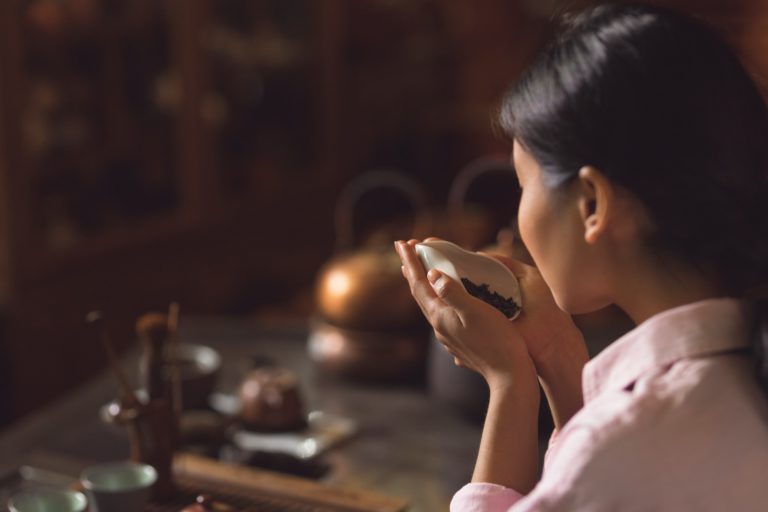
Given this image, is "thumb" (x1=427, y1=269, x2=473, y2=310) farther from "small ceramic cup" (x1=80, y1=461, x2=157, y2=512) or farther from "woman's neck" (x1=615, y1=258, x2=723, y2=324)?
"small ceramic cup" (x1=80, y1=461, x2=157, y2=512)

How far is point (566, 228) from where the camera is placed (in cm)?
84

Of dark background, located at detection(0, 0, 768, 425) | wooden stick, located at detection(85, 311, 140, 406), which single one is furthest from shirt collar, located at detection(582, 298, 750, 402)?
dark background, located at detection(0, 0, 768, 425)

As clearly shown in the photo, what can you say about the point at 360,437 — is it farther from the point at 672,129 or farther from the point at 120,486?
the point at 672,129

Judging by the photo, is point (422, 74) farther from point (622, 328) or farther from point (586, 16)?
point (586, 16)

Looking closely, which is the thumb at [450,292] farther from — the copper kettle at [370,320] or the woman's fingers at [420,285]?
the copper kettle at [370,320]

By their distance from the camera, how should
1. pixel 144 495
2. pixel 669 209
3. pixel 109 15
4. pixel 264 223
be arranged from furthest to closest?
1. pixel 264 223
2. pixel 109 15
3. pixel 144 495
4. pixel 669 209

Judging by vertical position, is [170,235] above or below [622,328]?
above

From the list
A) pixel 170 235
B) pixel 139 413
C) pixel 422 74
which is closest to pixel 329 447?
pixel 139 413

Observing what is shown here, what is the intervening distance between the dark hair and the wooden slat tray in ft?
2.07

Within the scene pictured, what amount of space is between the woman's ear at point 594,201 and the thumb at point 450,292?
0.59 feet

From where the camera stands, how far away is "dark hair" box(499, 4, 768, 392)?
767 mm

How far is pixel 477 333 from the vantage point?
3.15ft

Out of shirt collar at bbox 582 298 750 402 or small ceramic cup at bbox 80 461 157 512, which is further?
small ceramic cup at bbox 80 461 157 512

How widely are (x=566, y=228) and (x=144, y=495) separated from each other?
2.05 ft
